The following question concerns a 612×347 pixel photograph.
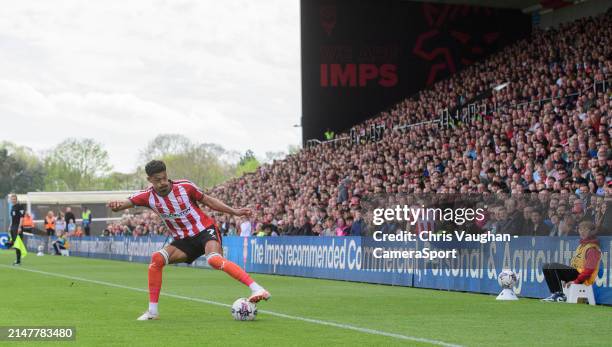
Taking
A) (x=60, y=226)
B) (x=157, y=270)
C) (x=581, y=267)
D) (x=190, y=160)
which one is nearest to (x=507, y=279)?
(x=581, y=267)

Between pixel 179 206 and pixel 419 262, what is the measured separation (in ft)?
30.1

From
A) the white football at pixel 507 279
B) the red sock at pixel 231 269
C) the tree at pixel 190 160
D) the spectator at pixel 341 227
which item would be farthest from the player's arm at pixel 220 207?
the tree at pixel 190 160

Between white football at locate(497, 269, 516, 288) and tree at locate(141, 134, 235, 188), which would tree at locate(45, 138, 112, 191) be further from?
white football at locate(497, 269, 516, 288)

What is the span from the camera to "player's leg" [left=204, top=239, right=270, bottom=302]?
12.9 metres

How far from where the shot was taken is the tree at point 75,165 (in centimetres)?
11544

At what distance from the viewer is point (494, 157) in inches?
1052

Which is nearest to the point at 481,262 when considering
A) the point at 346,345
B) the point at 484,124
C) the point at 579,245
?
the point at 579,245

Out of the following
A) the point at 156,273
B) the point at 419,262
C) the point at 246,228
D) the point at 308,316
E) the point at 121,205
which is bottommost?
the point at 308,316

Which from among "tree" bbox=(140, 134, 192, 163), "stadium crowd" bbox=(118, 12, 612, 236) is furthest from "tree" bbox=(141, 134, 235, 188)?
"stadium crowd" bbox=(118, 12, 612, 236)

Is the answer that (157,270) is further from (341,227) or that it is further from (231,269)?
(341,227)

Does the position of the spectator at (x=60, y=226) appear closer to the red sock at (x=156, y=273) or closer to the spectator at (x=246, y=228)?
the spectator at (x=246, y=228)

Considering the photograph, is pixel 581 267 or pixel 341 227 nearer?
pixel 581 267

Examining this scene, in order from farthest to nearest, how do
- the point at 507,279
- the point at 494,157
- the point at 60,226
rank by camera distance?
the point at 60,226 → the point at 494,157 → the point at 507,279

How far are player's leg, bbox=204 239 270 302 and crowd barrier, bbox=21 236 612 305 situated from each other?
624 centimetres
